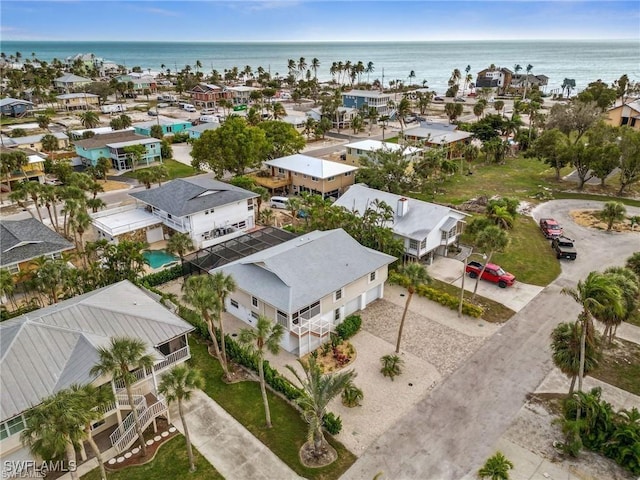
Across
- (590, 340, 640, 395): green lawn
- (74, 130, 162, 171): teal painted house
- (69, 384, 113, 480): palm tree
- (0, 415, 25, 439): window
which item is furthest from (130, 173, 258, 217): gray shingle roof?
(590, 340, 640, 395): green lawn

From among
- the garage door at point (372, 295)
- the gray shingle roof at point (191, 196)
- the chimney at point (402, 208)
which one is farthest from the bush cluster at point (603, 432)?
the gray shingle roof at point (191, 196)

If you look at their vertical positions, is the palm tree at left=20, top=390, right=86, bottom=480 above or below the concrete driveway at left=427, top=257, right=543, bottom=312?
above

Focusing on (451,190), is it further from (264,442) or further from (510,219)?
(264,442)

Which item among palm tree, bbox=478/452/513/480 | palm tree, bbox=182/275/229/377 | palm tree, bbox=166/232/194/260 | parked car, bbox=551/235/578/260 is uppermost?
palm tree, bbox=182/275/229/377

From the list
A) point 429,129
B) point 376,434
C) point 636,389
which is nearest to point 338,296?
point 376,434

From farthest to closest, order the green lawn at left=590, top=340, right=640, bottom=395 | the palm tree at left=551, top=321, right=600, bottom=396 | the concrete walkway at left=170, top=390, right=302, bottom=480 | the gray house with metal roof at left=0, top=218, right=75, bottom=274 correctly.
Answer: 1. the gray house with metal roof at left=0, top=218, right=75, bottom=274
2. the green lawn at left=590, top=340, right=640, bottom=395
3. the palm tree at left=551, top=321, right=600, bottom=396
4. the concrete walkway at left=170, top=390, right=302, bottom=480

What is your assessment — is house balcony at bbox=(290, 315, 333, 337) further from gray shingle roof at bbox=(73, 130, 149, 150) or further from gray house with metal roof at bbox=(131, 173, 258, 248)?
gray shingle roof at bbox=(73, 130, 149, 150)

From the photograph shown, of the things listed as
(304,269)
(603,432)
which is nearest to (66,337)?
(304,269)
